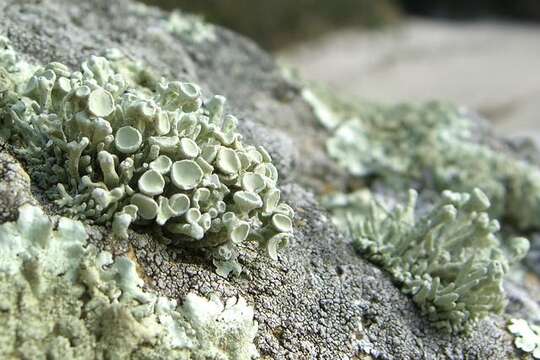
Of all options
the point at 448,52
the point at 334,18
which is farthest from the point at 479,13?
the point at 334,18

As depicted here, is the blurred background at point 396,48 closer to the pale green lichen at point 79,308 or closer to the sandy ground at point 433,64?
the sandy ground at point 433,64

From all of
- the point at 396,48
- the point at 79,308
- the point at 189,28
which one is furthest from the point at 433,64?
the point at 79,308

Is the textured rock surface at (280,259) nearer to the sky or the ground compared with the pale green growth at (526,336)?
nearer to the sky

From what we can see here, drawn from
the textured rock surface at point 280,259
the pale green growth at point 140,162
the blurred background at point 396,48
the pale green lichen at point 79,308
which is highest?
the pale green growth at point 140,162

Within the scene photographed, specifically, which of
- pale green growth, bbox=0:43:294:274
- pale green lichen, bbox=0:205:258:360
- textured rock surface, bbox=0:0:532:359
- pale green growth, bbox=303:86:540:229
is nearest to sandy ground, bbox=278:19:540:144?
pale green growth, bbox=303:86:540:229

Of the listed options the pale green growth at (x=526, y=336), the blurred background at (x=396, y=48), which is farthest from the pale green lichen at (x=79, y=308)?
the blurred background at (x=396, y=48)

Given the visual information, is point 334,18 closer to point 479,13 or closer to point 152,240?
point 479,13

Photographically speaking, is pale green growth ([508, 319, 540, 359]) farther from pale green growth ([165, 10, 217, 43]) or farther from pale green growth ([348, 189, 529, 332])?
pale green growth ([165, 10, 217, 43])
